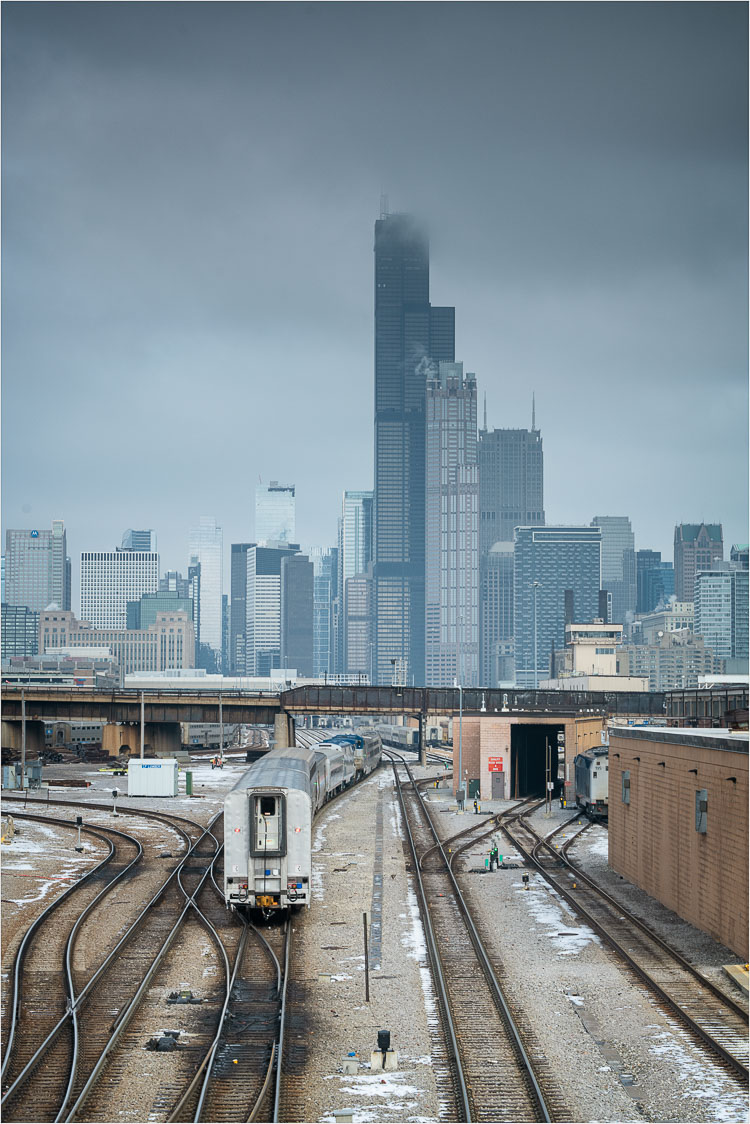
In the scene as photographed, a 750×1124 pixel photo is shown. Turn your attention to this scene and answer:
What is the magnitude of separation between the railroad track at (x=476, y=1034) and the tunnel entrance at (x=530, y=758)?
4238 cm

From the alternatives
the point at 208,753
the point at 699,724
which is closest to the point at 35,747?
the point at 208,753

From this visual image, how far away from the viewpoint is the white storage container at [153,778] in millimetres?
74438

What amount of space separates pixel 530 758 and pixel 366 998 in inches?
2431

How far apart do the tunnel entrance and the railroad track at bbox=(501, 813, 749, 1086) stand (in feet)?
120

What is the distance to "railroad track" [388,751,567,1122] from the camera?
17.6m

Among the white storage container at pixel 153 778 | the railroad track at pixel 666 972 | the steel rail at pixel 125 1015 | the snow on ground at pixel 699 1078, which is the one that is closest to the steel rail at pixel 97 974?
the steel rail at pixel 125 1015

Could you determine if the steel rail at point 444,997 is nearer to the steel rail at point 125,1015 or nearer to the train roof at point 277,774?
the train roof at point 277,774

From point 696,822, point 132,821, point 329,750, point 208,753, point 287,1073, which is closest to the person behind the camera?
point 287,1073

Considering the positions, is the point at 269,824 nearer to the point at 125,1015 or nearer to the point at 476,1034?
the point at 125,1015

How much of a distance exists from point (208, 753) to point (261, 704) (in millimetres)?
38412

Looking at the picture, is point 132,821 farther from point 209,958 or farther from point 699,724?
point 209,958

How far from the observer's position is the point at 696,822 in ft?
99.8

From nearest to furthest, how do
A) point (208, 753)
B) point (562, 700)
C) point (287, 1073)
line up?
point (287, 1073), point (562, 700), point (208, 753)

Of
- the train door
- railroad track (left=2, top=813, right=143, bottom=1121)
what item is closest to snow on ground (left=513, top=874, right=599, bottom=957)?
the train door
